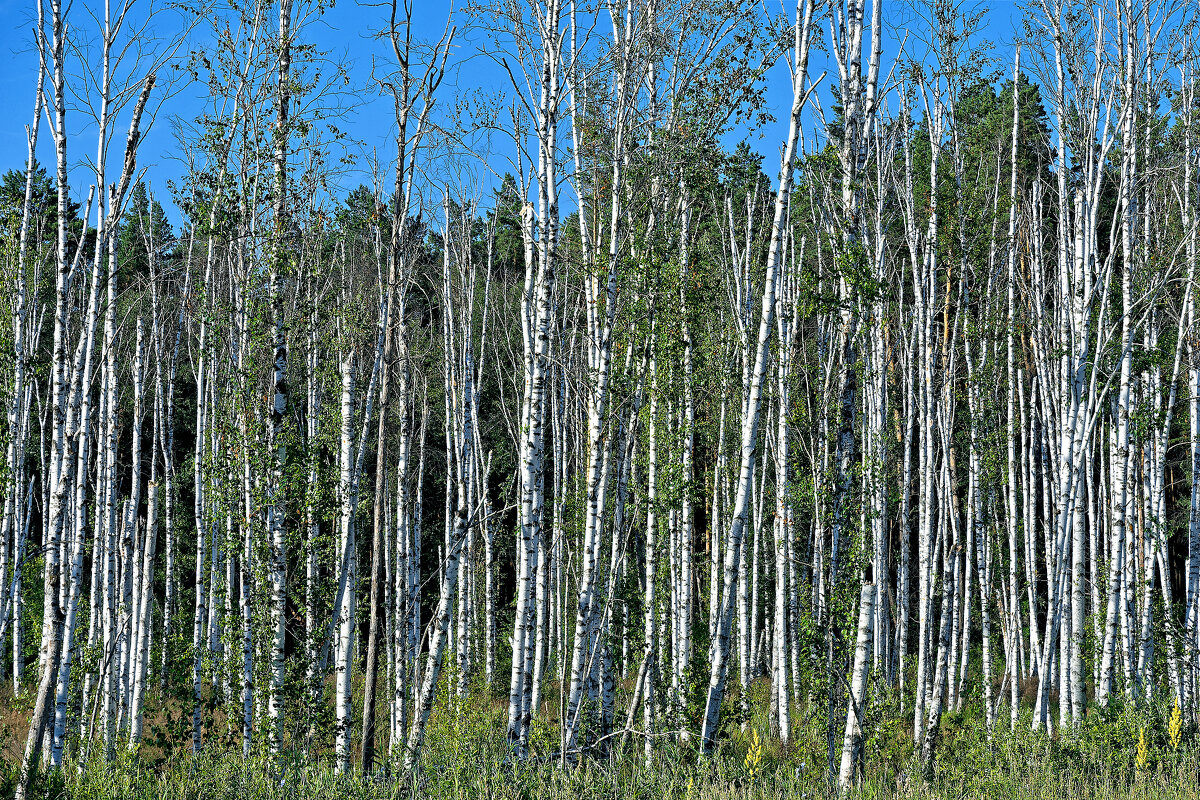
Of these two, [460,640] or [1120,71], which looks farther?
[460,640]

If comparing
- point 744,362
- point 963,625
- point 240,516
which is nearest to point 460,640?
point 240,516

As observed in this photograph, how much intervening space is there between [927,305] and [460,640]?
344 inches

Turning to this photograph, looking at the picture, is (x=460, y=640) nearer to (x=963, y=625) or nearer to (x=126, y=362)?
(x=963, y=625)

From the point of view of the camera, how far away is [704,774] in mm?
6797

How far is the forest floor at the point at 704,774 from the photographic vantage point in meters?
6.70

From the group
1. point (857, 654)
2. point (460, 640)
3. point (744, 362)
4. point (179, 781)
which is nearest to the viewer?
point (857, 654)

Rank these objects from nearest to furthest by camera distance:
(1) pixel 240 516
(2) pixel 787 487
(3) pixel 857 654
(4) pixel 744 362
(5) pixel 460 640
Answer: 1. (3) pixel 857 654
2. (1) pixel 240 516
3. (2) pixel 787 487
4. (4) pixel 744 362
5. (5) pixel 460 640

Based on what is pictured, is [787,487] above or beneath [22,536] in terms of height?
above

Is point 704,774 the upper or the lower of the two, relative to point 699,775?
upper

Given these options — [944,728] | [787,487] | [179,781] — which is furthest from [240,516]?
[944,728]

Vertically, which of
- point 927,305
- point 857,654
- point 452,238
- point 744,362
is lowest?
point 857,654

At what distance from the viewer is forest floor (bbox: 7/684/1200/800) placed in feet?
22.0

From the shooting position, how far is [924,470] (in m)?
10.6

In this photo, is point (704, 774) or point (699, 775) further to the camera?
point (699, 775)
